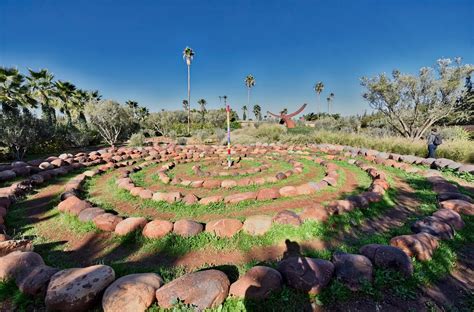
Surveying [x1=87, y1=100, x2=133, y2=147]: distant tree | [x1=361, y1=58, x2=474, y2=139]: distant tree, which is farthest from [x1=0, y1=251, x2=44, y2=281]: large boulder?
Result: [x1=361, y1=58, x2=474, y2=139]: distant tree

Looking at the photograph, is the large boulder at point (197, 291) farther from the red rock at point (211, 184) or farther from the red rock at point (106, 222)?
the red rock at point (211, 184)

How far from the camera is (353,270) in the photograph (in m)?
2.71

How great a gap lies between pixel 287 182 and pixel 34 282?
6.09 metres

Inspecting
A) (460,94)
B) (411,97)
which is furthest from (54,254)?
(460,94)

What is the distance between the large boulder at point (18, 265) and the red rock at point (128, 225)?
1257 mm

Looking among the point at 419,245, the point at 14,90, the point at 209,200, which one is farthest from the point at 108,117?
the point at 419,245

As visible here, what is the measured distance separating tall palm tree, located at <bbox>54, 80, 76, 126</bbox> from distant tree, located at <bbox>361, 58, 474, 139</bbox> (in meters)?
27.4

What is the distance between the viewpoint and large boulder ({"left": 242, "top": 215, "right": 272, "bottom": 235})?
406cm

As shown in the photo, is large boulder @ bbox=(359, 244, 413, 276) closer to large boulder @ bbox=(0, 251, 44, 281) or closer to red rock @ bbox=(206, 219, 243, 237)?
red rock @ bbox=(206, 219, 243, 237)

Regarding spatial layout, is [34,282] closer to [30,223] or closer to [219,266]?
[219,266]

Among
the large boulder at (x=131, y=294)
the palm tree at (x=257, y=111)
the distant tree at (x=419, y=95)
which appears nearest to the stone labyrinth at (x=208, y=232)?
the large boulder at (x=131, y=294)

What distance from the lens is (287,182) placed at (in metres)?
7.25

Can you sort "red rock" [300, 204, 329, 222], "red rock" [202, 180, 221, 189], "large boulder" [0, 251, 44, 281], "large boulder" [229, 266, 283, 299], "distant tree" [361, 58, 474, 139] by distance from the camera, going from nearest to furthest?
1. "large boulder" [229, 266, 283, 299]
2. "large boulder" [0, 251, 44, 281]
3. "red rock" [300, 204, 329, 222]
4. "red rock" [202, 180, 221, 189]
5. "distant tree" [361, 58, 474, 139]

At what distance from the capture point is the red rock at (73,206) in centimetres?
513
